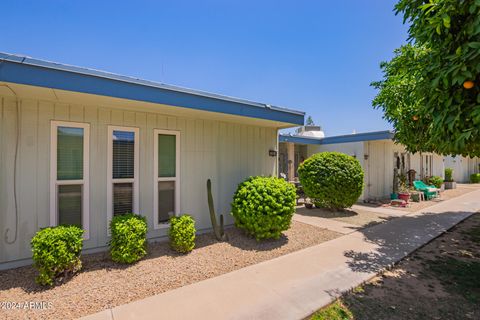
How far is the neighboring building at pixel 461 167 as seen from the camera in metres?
21.0

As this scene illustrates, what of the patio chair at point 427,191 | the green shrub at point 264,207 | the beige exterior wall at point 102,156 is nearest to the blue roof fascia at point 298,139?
the patio chair at point 427,191

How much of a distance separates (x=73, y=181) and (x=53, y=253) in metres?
1.42

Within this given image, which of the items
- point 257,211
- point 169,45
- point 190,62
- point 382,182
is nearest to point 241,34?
point 190,62

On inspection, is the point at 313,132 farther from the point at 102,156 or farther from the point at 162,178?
the point at 102,156

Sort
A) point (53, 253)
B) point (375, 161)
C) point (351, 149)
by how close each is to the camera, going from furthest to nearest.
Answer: point (375, 161), point (351, 149), point (53, 253)

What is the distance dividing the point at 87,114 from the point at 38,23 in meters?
2.49

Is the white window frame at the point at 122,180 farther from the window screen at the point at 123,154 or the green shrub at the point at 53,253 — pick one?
the green shrub at the point at 53,253

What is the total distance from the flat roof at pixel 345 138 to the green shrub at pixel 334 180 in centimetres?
330

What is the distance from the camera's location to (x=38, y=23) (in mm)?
4641

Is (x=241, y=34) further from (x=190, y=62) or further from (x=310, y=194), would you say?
(x=310, y=194)

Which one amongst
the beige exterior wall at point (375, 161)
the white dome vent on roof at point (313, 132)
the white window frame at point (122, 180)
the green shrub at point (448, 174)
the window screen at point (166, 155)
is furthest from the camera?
the green shrub at point (448, 174)

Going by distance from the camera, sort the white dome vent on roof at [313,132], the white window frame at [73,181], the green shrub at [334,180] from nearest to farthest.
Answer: the white window frame at [73,181] < the green shrub at [334,180] < the white dome vent on roof at [313,132]

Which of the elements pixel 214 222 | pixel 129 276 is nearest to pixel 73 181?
pixel 129 276

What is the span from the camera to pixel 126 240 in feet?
12.2
